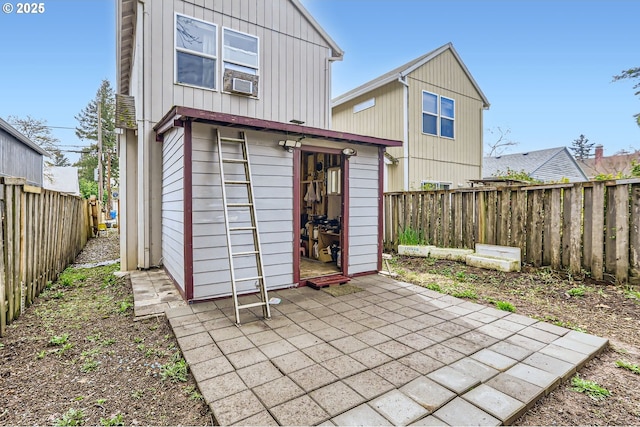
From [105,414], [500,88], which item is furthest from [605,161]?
[105,414]

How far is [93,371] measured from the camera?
246 centimetres

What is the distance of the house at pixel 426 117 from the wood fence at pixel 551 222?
3.10m

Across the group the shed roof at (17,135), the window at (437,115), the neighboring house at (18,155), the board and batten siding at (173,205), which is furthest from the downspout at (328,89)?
the shed roof at (17,135)

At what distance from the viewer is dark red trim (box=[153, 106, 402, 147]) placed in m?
3.63

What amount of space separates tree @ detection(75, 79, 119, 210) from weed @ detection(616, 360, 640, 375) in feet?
121

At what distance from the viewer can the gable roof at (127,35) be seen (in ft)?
19.6

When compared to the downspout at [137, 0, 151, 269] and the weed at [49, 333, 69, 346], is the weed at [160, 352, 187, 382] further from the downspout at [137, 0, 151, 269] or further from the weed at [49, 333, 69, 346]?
the downspout at [137, 0, 151, 269]

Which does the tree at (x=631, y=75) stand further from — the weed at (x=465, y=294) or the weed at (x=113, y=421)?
the weed at (x=113, y=421)

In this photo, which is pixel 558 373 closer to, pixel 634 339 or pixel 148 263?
pixel 634 339

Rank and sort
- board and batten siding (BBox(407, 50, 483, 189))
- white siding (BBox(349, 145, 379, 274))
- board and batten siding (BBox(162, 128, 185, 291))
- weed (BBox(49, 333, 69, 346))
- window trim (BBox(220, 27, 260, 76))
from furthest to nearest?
board and batten siding (BBox(407, 50, 483, 189)), window trim (BBox(220, 27, 260, 76)), white siding (BBox(349, 145, 379, 274)), board and batten siding (BBox(162, 128, 185, 291)), weed (BBox(49, 333, 69, 346))

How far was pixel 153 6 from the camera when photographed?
5555mm

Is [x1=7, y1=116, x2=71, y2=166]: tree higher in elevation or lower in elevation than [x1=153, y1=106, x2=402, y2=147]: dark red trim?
higher

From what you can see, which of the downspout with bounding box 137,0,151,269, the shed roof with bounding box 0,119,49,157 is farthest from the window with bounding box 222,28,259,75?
the shed roof with bounding box 0,119,49,157

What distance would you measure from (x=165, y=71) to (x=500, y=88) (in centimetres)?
1714
